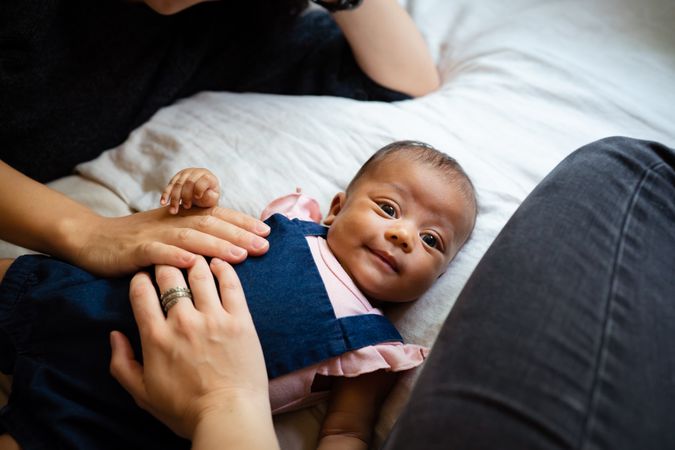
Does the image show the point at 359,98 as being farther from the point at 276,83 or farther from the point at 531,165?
the point at 531,165

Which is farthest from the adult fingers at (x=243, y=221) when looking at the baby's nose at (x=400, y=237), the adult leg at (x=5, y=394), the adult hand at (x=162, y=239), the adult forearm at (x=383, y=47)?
the adult forearm at (x=383, y=47)

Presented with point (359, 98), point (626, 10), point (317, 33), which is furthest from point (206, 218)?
point (626, 10)

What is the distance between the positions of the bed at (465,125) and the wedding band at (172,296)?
1.08 ft

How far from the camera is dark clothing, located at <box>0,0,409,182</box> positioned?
1063 mm

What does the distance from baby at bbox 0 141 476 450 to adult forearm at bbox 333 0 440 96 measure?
481 mm

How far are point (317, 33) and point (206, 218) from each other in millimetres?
776

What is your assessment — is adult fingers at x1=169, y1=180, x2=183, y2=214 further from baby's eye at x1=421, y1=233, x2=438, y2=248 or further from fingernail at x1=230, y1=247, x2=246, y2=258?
baby's eye at x1=421, y1=233, x2=438, y2=248

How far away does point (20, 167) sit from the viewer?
1125 mm

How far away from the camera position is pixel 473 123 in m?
1.19

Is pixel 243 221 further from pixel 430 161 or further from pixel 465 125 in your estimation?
pixel 465 125

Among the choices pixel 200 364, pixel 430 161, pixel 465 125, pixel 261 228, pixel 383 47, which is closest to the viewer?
pixel 200 364

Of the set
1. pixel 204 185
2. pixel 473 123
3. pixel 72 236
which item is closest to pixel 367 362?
pixel 204 185

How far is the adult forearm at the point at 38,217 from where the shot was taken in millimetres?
899

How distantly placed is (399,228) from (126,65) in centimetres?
78
